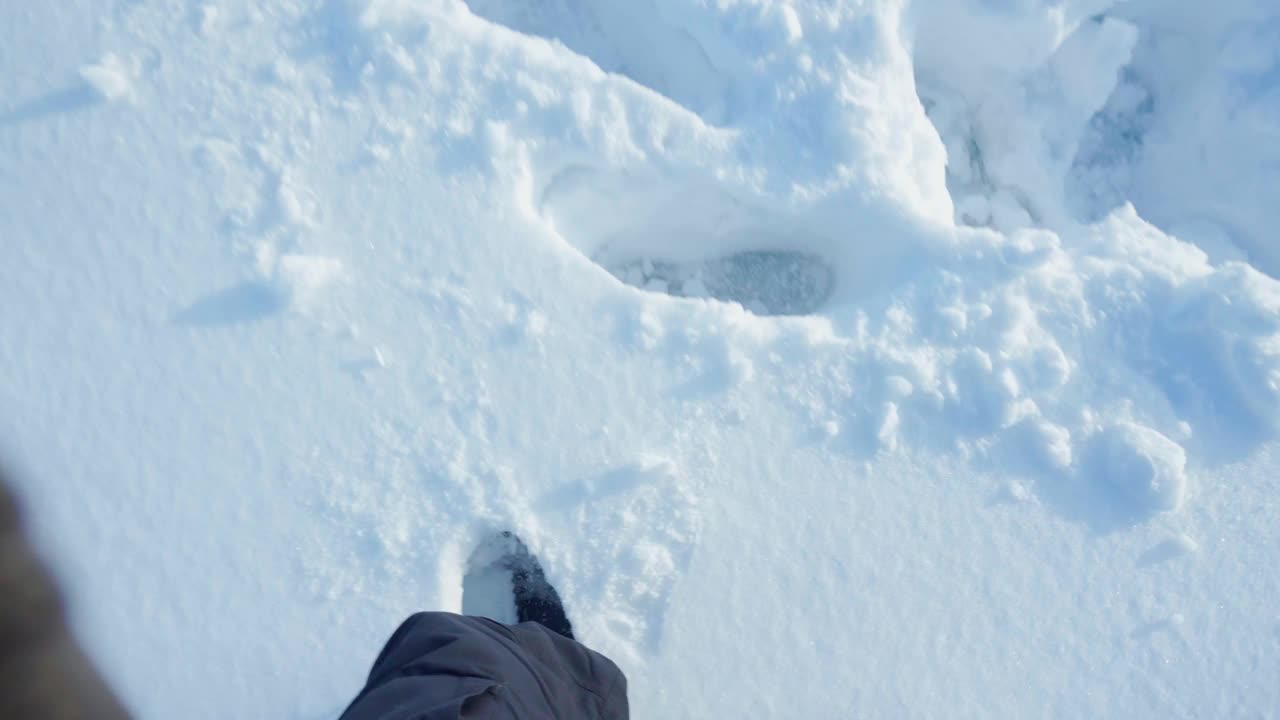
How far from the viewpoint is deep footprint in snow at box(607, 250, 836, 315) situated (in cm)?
204

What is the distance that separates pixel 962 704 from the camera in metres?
1.55

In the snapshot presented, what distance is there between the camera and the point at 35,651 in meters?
1.79

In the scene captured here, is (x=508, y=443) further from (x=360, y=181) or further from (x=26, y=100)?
(x=26, y=100)

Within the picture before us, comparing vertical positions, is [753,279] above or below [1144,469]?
below

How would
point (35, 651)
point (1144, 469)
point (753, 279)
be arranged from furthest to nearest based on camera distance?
point (753, 279) → point (35, 651) → point (1144, 469)

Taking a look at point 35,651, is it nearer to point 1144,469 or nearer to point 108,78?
point 108,78

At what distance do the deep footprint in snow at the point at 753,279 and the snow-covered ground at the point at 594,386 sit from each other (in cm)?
13

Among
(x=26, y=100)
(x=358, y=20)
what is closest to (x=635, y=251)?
(x=358, y=20)

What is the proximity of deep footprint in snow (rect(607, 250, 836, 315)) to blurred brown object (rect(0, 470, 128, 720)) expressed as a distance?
4.88ft

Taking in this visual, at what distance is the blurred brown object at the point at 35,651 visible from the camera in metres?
1.65

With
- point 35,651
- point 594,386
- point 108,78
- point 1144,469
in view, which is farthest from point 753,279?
point 35,651

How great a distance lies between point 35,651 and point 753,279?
199 centimetres

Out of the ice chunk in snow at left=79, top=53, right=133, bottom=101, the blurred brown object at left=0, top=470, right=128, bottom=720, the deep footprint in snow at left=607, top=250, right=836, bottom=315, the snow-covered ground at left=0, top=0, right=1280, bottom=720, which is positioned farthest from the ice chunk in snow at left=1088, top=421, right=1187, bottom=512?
the ice chunk in snow at left=79, top=53, right=133, bottom=101

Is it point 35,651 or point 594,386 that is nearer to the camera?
point 594,386
